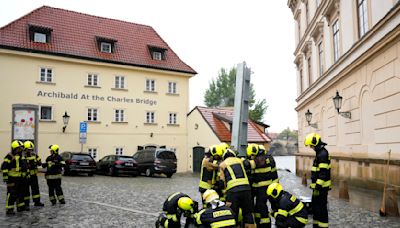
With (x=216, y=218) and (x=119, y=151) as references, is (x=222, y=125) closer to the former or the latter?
(x=119, y=151)

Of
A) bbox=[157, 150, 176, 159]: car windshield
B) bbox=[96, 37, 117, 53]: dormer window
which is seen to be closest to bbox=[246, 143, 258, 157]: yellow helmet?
bbox=[157, 150, 176, 159]: car windshield

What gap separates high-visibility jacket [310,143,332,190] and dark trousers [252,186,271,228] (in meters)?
1.01

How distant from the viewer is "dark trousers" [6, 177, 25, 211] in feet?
33.4

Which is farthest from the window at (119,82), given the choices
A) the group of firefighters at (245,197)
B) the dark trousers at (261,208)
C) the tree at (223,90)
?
the tree at (223,90)

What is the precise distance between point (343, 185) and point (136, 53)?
2439 centimetres

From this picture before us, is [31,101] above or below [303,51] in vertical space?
below

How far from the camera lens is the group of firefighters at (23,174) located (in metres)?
10.3

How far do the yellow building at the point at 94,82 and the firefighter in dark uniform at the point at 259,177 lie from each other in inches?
900

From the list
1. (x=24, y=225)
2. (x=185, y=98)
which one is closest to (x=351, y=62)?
(x=24, y=225)

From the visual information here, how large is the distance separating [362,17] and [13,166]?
13.7 metres

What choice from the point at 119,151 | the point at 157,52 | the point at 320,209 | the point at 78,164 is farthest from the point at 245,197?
the point at 157,52

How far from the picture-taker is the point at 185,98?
34812 mm

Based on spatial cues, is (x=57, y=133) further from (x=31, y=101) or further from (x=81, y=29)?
(x=81, y=29)

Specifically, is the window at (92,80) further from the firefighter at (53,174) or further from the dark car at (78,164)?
the firefighter at (53,174)
